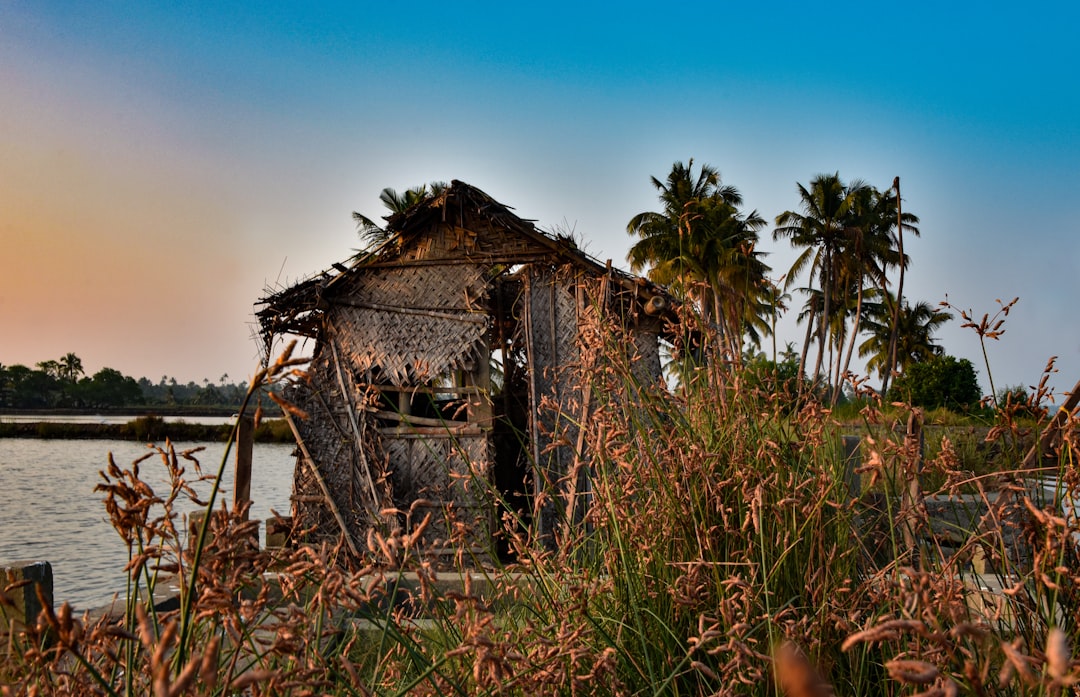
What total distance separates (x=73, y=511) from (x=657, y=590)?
1566 centimetres

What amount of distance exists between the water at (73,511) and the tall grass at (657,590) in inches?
10.3

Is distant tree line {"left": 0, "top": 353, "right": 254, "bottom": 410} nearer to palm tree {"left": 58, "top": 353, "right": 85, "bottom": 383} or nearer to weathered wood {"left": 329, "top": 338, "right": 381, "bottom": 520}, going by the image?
palm tree {"left": 58, "top": 353, "right": 85, "bottom": 383}

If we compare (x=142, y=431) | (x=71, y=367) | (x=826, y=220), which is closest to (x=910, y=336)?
(x=826, y=220)

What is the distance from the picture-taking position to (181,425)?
101ft

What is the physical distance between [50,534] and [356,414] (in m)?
7.20

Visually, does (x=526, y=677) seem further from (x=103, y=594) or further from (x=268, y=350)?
(x=103, y=594)

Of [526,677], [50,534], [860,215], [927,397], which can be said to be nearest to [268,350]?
[50,534]

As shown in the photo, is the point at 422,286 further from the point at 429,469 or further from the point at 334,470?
the point at 334,470

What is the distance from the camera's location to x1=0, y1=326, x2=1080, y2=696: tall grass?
1.17m

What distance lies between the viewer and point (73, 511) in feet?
47.5

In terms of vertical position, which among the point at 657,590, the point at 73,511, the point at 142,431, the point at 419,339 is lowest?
the point at 73,511

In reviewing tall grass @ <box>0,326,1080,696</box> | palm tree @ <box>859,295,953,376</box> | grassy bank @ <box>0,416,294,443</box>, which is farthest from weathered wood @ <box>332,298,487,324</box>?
palm tree @ <box>859,295,953,376</box>

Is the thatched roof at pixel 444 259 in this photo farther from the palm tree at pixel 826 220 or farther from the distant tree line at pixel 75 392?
the distant tree line at pixel 75 392

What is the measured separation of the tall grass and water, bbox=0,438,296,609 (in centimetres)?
26
